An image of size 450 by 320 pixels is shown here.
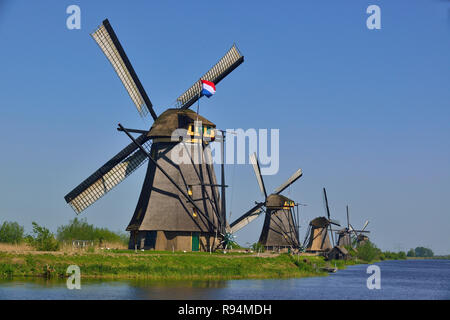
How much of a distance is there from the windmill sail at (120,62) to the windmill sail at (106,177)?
3.15 m

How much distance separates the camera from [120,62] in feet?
159

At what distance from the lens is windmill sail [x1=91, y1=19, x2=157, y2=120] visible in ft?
157

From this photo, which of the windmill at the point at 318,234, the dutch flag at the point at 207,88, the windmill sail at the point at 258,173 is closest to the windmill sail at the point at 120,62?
the dutch flag at the point at 207,88

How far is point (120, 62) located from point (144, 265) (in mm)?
17483

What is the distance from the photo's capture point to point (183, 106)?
51.0 metres

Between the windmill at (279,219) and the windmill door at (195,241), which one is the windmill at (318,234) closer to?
the windmill at (279,219)

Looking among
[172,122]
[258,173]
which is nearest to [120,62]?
[172,122]

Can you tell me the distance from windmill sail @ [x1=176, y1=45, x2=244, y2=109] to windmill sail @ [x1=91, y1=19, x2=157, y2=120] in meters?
3.66

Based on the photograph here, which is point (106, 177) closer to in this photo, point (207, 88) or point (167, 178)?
point (167, 178)

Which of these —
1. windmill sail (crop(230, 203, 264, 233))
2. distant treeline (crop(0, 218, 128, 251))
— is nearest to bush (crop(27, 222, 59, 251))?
distant treeline (crop(0, 218, 128, 251))

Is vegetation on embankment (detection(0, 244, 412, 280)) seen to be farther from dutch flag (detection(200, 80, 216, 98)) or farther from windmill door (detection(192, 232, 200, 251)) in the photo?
dutch flag (detection(200, 80, 216, 98))
